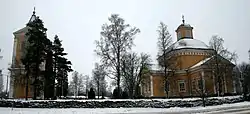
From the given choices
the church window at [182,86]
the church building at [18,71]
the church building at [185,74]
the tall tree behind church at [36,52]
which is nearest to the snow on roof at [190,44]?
the church building at [185,74]

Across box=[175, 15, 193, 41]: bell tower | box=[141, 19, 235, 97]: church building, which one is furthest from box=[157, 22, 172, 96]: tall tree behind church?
box=[175, 15, 193, 41]: bell tower

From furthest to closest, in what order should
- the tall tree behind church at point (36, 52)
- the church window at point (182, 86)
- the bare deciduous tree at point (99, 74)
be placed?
1. the church window at point (182, 86)
2. the bare deciduous tree at point (99, 74)
3. the tall tree behind church at point (36, 52)

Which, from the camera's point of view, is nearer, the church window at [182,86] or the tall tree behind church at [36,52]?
the tall tree behind church at [36,52]

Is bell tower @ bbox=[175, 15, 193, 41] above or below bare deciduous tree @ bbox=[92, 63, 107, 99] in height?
above

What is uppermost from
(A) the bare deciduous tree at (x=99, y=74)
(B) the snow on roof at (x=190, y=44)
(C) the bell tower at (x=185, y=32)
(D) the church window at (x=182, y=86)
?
(C) the bell tower at (x=185, y=32)

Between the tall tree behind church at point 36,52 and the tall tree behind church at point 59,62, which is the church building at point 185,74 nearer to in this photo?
the tall tree behind church at point 59,62

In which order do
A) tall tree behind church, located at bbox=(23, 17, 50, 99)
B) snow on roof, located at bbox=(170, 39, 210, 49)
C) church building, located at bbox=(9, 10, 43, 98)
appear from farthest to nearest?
snow on roof, located at bbox=(170, 39, 210, 49) < church building, located at bbox=(9, 10, 43, 98) < tall tree behind church, located at bbox=(23, 17, 50, 99)

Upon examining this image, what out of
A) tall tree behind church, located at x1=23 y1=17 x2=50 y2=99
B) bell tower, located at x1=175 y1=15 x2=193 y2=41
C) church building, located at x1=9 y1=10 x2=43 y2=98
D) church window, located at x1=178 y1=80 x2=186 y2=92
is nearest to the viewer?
tall tree behind church, located at x1=23 y1=17 x2=50 y2=99

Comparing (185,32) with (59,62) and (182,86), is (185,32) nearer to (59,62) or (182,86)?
(182,86)

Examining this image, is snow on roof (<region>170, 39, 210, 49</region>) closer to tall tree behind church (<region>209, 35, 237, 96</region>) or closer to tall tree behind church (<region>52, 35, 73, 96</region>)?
tall tree behind church (<region>209, 35, 237, 96</region>)

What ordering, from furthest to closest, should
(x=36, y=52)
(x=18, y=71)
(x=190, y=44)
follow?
(x=190, y=44)
(x=18, y=71)
(x=36, y=52)

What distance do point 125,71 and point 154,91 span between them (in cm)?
1056

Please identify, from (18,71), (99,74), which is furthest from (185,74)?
(18,71)

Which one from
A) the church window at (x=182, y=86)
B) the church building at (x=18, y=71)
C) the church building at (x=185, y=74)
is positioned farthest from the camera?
the church window at (x=182, y=86)
